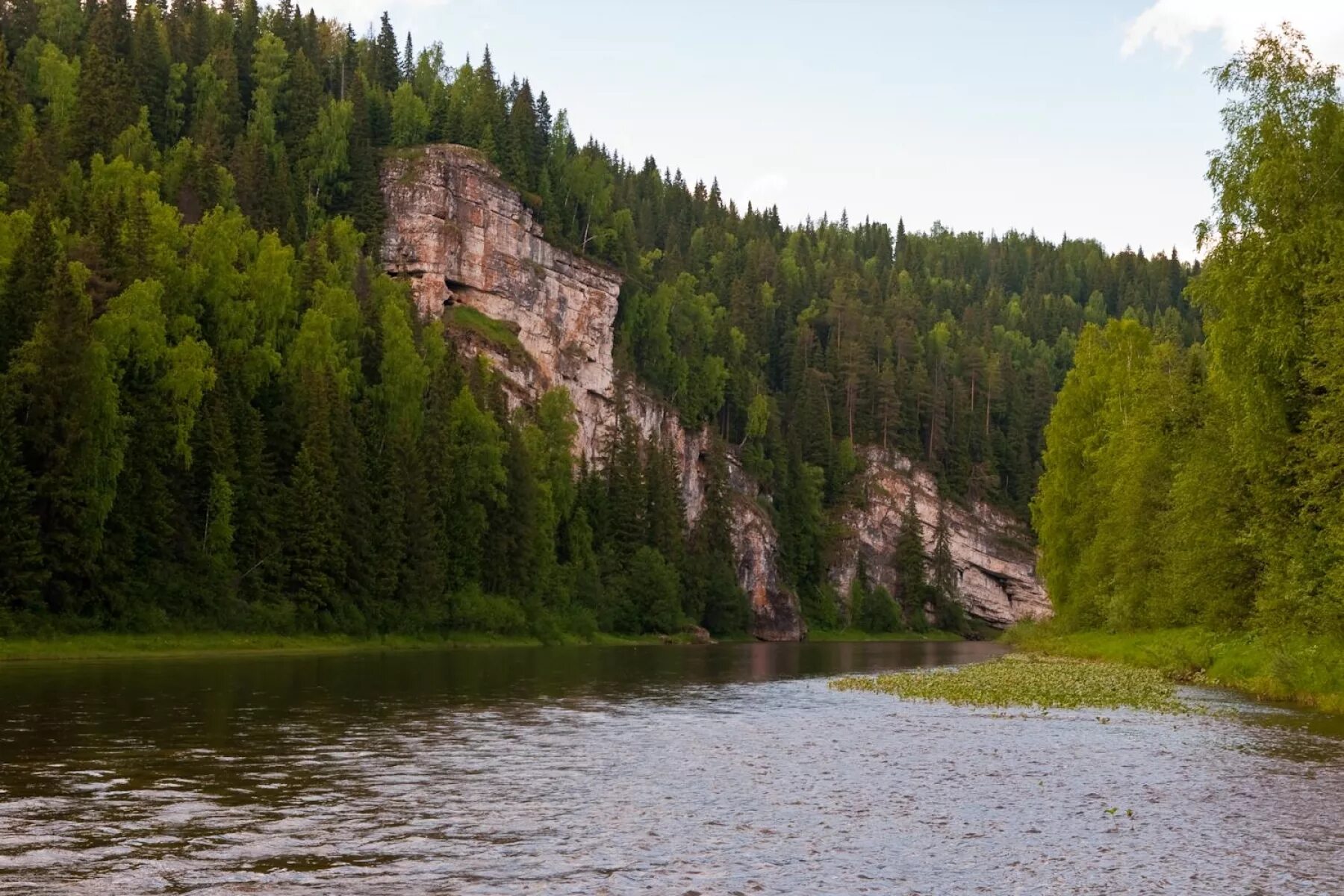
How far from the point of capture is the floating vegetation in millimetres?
40062

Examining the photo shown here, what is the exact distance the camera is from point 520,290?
15375cm

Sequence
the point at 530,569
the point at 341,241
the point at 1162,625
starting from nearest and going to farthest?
1. the point at 1162,625
2. the point at 530,569
3. the point at 341,241

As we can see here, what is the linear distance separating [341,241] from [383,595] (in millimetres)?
50705

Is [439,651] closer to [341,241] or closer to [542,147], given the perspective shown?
[341,241]

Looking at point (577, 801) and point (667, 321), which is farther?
point (667, 321)

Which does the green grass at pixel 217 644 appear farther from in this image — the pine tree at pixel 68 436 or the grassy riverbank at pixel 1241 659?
the grassy riverbank at pixel 1241 659

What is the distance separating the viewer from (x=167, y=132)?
5876 inches

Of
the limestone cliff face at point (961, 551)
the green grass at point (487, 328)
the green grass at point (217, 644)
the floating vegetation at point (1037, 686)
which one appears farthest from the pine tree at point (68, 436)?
the limestone cliff face at point (961, 551)

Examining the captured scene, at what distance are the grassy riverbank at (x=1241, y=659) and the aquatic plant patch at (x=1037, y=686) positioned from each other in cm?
134

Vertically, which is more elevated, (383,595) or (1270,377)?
(1270,377)

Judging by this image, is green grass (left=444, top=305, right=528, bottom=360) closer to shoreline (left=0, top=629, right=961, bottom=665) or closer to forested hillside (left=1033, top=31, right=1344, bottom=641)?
shoreline (left=0, top=629, right=961, bottom=665)

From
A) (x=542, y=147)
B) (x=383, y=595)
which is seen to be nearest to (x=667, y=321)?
(x=542, y=147)

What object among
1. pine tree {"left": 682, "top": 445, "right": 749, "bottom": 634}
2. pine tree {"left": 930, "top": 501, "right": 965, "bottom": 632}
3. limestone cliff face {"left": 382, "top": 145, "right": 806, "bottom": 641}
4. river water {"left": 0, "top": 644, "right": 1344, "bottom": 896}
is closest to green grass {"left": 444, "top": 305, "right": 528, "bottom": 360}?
limestone cliff face {"left": 382, "top": 145, "right": 806, "bottom": 641}

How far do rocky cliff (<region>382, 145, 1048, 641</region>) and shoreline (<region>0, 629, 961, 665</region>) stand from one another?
4722cm
